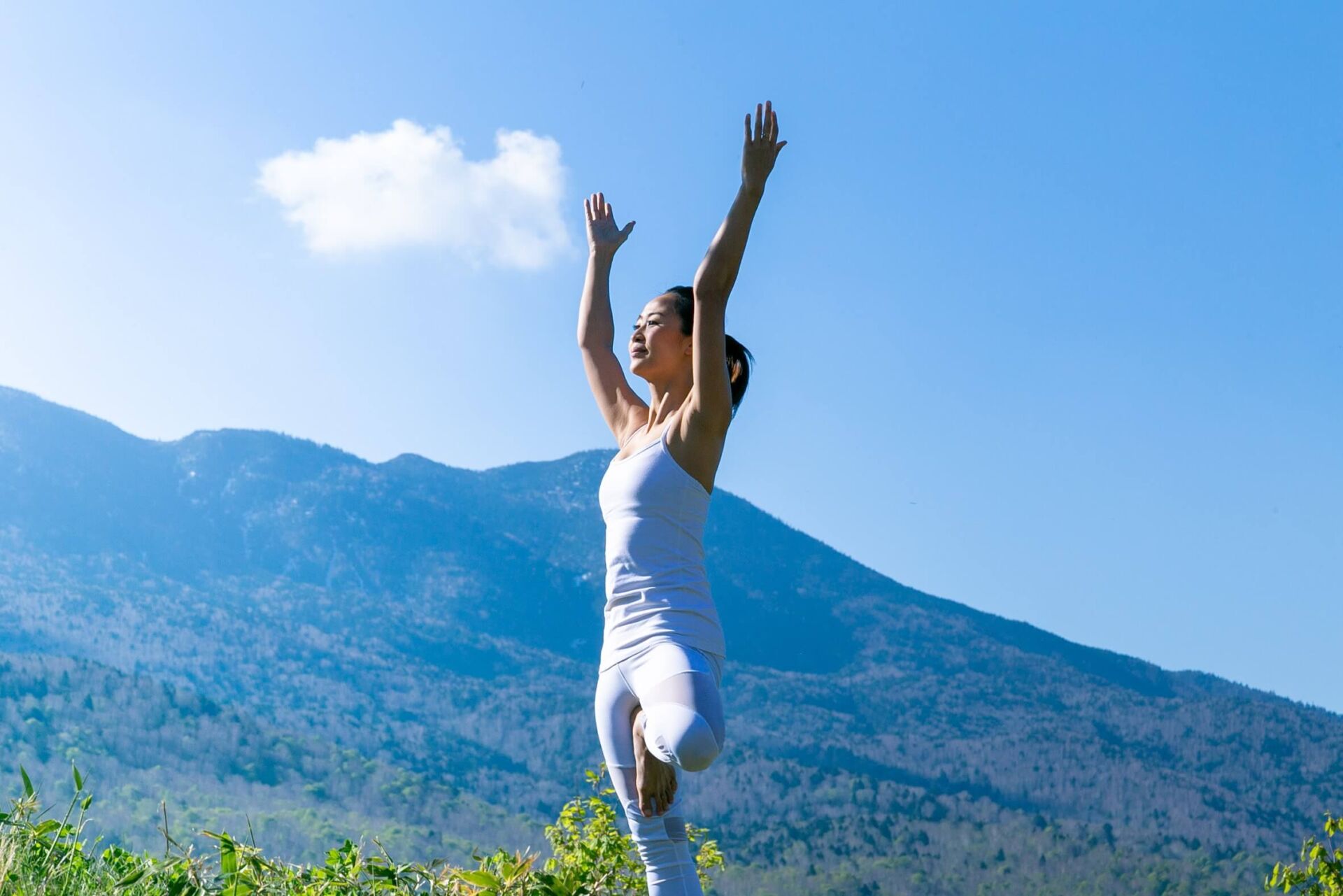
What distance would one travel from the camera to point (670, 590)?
192 cm

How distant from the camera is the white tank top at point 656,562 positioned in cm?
190

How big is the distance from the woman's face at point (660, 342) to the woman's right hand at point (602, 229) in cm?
44

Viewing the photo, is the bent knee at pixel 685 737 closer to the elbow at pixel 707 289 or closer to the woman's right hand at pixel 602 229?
the elbow at pixel 707 289

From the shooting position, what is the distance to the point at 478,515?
198 ft

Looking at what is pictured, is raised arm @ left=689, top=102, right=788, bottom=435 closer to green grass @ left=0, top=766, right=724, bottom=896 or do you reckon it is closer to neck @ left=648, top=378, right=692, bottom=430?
neck @ left=648, top=378, right=692, bottom=430

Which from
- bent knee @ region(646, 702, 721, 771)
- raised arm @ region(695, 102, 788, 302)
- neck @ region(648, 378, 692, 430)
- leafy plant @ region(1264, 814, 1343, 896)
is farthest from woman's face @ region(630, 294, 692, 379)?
leafy plant @ region(1264, 814, 1343, 896)

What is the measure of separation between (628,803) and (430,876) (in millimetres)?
978

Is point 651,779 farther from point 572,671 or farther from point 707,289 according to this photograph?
point 572,671

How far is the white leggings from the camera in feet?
5.64

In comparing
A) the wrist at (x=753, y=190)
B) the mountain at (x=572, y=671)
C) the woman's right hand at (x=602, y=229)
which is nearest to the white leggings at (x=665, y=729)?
the wrist at (x=753, y=190)

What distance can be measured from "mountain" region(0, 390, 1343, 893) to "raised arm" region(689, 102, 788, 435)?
23.0 m

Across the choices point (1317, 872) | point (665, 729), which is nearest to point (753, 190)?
point (665, 729)

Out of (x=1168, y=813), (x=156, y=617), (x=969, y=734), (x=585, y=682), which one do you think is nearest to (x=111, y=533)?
(x=156, y=617)

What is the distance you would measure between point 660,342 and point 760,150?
0.38 meters
